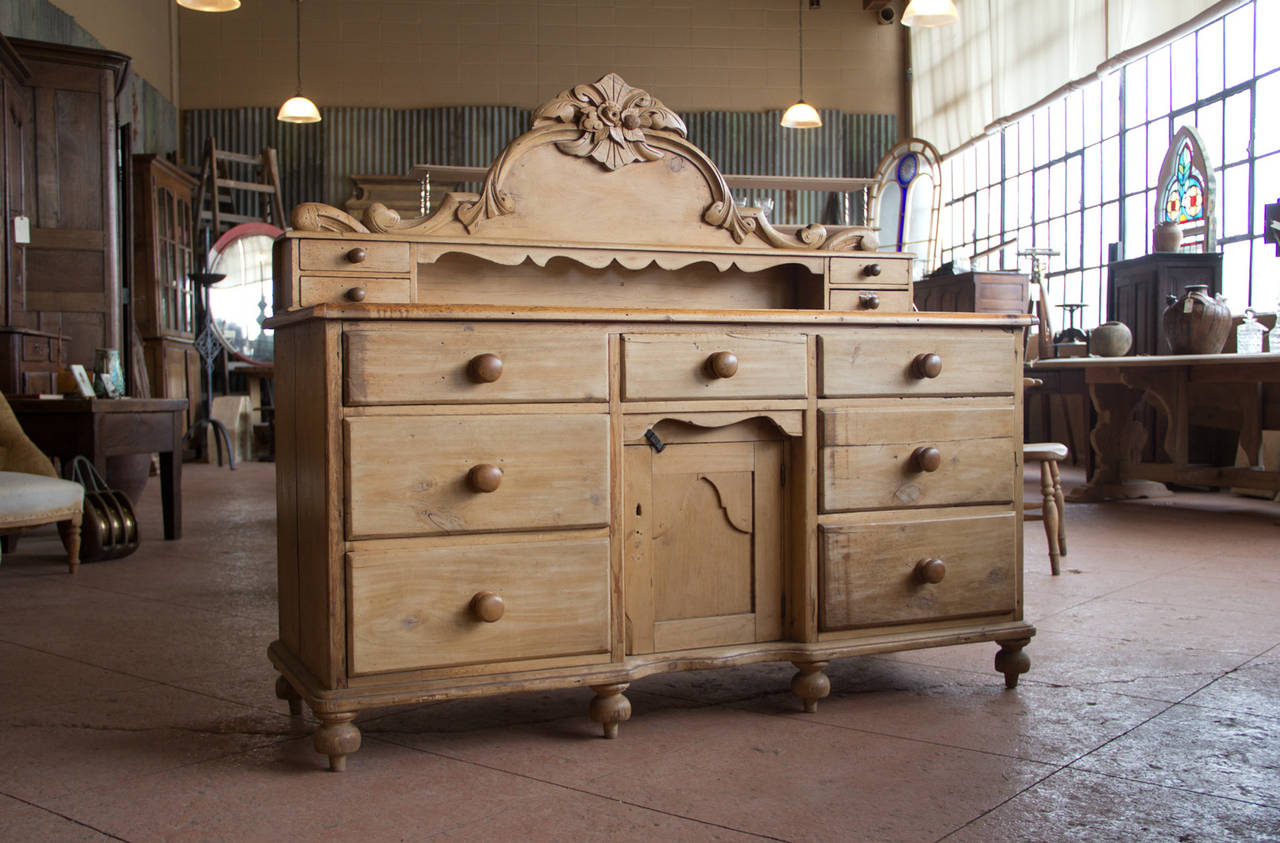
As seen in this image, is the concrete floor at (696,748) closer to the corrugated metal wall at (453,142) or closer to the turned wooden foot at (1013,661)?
the turned wooden foot at (1013,661)

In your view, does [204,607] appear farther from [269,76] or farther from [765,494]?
[269,76]

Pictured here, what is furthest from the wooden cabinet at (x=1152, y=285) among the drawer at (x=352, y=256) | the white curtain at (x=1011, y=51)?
the drawer at (x=352, y=256)

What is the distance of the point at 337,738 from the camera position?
1.89 m

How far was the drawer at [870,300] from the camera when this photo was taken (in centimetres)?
256

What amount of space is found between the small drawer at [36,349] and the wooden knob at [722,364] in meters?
4.97

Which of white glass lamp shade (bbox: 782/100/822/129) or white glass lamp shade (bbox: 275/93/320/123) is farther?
white glass lamp shade (bbox: 782/100/822/129)

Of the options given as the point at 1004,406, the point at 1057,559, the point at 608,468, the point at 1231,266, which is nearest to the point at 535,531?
the point at 608,468

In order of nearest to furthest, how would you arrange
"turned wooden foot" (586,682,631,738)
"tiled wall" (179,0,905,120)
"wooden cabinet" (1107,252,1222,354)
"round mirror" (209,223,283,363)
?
1. "turned wooden foot" (586,682,631,738)
2. "wooden cabinet" (1107,252,1222,354)
3. "round mirror" (209,223,283,363)
4. "tiled wall" (179,0,905,120)

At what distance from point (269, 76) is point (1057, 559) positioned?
10.6 metres

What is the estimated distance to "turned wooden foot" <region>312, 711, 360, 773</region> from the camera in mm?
1890

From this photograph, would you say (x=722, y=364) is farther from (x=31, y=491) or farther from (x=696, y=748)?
(x=31, y=491)

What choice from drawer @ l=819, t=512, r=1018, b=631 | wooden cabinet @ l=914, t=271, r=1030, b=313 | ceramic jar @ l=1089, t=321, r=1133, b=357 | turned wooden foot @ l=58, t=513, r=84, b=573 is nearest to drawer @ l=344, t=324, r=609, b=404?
drawer @ l=819, t=512, r=1018, b=631

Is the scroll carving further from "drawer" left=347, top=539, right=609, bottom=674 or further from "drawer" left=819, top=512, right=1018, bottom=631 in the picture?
"drawer" left=819, top=512, right=1018, bottom=631

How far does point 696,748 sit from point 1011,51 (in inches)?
363
